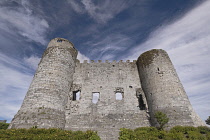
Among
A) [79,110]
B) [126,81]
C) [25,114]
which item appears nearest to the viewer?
[25,114]

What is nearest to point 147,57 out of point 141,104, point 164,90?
point 164,90

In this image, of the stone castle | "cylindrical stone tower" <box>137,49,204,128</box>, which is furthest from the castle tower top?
"cylindrical stone tower" <box>137,49,204,128</box>

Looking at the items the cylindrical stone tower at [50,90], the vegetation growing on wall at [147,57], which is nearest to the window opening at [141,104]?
the vegetation growing on wall at [147,57]

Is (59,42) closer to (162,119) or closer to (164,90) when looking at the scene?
(164,90)

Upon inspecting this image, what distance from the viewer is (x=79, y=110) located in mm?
14828

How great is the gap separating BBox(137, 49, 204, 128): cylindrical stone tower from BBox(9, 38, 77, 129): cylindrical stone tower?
33.2 feet

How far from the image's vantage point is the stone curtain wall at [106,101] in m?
13.9

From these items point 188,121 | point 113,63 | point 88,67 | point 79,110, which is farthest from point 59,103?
point 188,121

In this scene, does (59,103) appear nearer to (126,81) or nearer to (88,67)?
(88,67)

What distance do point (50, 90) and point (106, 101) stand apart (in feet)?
22.5

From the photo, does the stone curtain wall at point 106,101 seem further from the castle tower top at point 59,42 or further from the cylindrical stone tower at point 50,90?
the castle tower top at point 59,42

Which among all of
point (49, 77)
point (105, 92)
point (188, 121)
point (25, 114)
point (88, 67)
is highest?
point (88, 67)

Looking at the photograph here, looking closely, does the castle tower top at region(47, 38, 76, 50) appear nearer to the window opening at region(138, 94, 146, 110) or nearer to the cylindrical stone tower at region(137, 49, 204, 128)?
the cylindrical stone tower at region(137, 49, 204, 128)

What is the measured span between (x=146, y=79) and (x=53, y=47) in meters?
13.2
